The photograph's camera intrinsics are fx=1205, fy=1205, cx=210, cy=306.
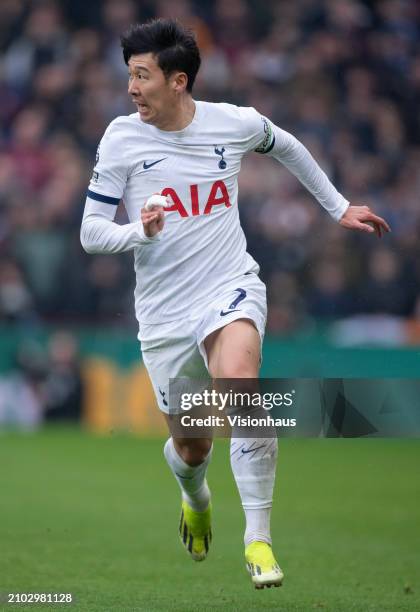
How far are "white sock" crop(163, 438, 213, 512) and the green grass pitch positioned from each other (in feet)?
1.33

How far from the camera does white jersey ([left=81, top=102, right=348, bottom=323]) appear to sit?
5.55m

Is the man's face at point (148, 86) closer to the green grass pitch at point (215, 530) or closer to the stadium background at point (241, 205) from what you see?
the green grass pitch at point (215, 530)

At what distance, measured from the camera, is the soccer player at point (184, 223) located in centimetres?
533

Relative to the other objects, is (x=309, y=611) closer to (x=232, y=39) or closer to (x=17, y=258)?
(x=17, y=258)

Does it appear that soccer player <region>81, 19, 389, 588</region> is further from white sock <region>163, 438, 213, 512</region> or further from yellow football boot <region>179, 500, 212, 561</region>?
yellow football boot <region>179, 500, 212, 561</region>

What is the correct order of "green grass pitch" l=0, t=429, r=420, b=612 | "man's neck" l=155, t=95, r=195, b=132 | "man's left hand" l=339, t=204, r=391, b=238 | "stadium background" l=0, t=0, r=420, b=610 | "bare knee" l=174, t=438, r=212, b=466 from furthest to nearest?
"stadium background" l=0, t=0, r=420, b=610
"bare knee" l=174, t=438, r=212, b=466
"man's left hand" l=339, t=204, r=391, b=238
"green grass pitch" l=0, t=429, r=420, b=612
"man's neck" l=155, t=95, r=195, b=132

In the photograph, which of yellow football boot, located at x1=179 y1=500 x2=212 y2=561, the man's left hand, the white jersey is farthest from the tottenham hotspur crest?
yellow football boot, located at x1=179 y1=500 x2=212 y2=561

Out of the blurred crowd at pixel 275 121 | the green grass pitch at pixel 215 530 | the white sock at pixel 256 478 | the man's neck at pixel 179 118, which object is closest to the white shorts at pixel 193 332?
the white sock at pixel 256 478

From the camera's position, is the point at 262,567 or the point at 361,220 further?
the point at 361,220

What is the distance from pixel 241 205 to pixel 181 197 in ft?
28.7

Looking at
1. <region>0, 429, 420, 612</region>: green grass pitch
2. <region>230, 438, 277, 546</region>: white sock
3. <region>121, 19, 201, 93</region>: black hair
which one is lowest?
<region>0, 429, 420, 612</region>: green grass pitch

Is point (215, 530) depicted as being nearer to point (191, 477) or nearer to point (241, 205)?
point (191, 477)

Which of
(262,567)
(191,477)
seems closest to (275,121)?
(191,477)

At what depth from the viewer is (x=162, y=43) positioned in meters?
5.54
